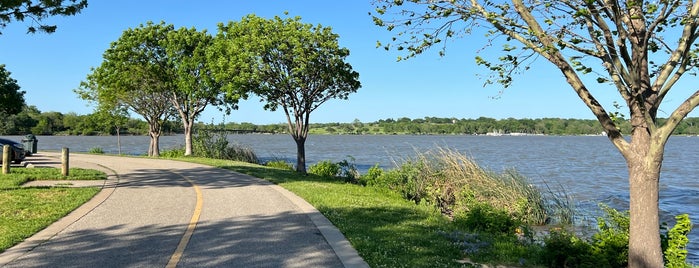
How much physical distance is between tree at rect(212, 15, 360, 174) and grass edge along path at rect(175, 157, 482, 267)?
7.23 m

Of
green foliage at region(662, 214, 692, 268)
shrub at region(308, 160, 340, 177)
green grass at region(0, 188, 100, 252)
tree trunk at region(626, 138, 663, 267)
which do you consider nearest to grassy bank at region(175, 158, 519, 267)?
tree trunk at region(626, 138, 663, 267)

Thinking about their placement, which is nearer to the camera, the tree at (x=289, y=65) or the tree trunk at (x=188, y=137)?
the tree at (x=289, y=65)

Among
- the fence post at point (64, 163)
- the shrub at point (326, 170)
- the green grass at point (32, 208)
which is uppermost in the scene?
the fence post at point (64, 163)

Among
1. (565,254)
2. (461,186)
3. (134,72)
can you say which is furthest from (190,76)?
(565,254)

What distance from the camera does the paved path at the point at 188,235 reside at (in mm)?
6391

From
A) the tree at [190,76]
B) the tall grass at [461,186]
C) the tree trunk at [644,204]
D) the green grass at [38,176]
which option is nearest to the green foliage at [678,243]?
the tree trunk at [644,204]

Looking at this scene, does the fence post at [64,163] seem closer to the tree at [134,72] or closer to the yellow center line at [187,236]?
the yellow center line at [187,236]

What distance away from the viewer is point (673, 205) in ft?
60.5

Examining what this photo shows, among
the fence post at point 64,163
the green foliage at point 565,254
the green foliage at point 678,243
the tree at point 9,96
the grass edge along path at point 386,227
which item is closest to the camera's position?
the grass edge along path at point 386,227

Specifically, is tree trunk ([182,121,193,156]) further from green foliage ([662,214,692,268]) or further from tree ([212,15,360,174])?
green foliage ([662,214,692,268])

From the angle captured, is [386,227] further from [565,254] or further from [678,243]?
[678,243]

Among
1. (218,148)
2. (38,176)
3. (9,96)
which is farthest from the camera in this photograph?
(218,148)

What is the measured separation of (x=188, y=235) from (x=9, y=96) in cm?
1564

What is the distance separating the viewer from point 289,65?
2144 centimetres
